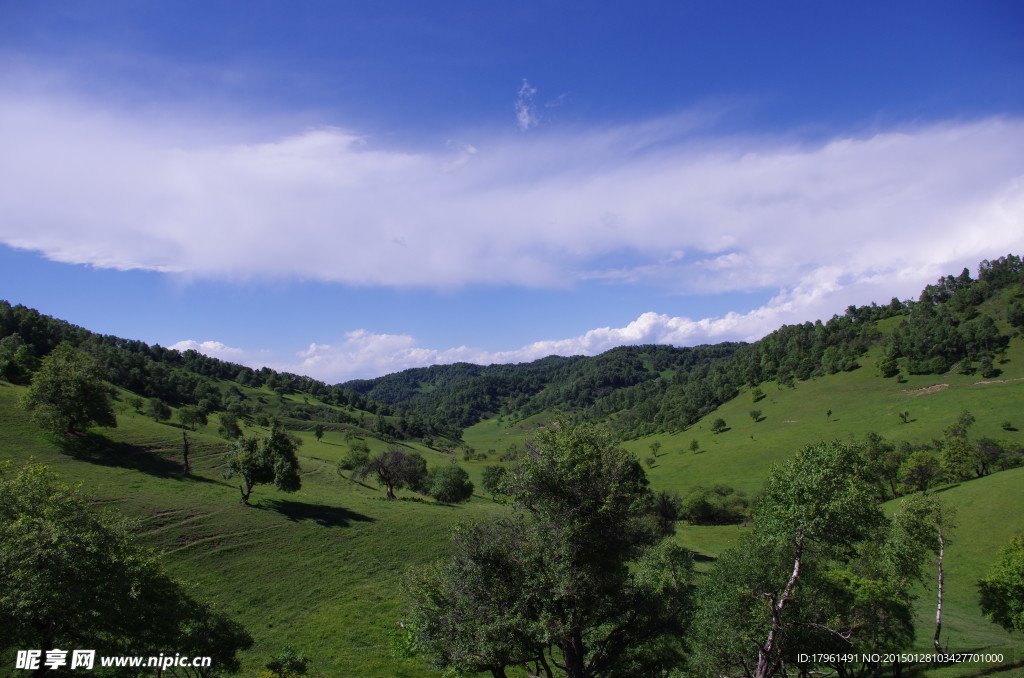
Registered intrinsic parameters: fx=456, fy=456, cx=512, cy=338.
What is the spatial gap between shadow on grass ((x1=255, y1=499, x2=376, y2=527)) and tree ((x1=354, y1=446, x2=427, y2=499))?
58.9 ft

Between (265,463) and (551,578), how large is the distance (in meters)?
44.0

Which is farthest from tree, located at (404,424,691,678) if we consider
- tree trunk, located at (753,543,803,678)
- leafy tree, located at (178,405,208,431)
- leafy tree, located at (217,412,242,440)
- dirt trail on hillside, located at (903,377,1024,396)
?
dirt trail on hillside, located at (903,377,1024,396)

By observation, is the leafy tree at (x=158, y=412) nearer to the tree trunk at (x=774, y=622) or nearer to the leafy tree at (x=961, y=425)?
the tree trunk at (x=774, y=622)

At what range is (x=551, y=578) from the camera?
1831 cm

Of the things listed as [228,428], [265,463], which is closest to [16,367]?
[228,428]

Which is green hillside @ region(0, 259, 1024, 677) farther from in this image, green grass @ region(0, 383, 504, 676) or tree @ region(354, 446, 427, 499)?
tree @ region(354, 446, 427, 499)

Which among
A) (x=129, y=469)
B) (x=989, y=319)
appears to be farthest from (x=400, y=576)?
(x=989, y=319)

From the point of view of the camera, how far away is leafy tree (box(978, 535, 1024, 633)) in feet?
98.2

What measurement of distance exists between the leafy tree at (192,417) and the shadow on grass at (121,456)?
48.7m

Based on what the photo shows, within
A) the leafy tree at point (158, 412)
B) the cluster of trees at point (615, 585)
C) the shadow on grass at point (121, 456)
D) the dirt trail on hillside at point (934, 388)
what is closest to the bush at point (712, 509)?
the cluster of trees at point (615, 585)

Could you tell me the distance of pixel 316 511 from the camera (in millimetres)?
50750

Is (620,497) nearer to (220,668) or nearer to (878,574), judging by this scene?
(220,668)

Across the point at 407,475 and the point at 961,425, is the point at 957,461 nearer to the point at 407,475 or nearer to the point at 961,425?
the point at 961,425

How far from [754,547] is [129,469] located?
59.1m
